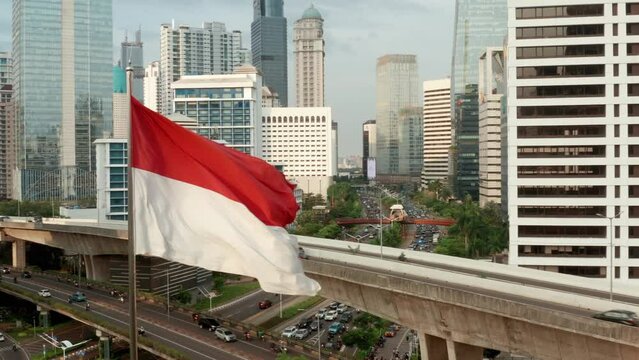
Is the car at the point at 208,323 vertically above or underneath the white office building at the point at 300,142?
underneath

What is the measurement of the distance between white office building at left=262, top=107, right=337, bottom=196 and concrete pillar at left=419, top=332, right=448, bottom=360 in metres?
145

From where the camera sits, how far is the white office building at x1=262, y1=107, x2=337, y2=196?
173750 millimetres

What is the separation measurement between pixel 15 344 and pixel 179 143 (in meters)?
46.1

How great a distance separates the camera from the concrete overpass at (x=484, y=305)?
22047mm

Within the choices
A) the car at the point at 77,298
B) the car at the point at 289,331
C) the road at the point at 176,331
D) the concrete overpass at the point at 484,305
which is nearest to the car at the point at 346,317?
the car at the point at 289,331

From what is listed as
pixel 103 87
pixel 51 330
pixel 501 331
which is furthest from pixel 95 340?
pixel 103 87

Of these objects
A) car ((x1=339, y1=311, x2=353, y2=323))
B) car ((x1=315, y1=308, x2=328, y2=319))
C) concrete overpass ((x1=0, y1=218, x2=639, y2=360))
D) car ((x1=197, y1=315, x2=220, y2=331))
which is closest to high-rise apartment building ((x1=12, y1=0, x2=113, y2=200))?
car ((x1=315, y1=308, x2=328, y2=319))

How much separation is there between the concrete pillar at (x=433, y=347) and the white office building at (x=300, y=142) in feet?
475

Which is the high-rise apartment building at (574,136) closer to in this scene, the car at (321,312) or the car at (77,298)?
the car at (321,312)

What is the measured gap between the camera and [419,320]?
91.5 ft

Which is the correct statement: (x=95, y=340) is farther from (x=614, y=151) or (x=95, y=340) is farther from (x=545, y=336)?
(x=614, y=151)

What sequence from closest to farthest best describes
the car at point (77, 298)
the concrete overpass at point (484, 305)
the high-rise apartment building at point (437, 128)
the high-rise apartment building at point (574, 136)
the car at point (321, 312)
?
the concrete overpass at point (484, 305)
the high-rise apartment building at point (574, 136)
the car at point (77, 298)
the car at point (321, 312)
the high-rise apartment building at point (437, 128)

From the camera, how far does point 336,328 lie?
47438 millimetres

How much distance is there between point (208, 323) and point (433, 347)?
61.6 ft
